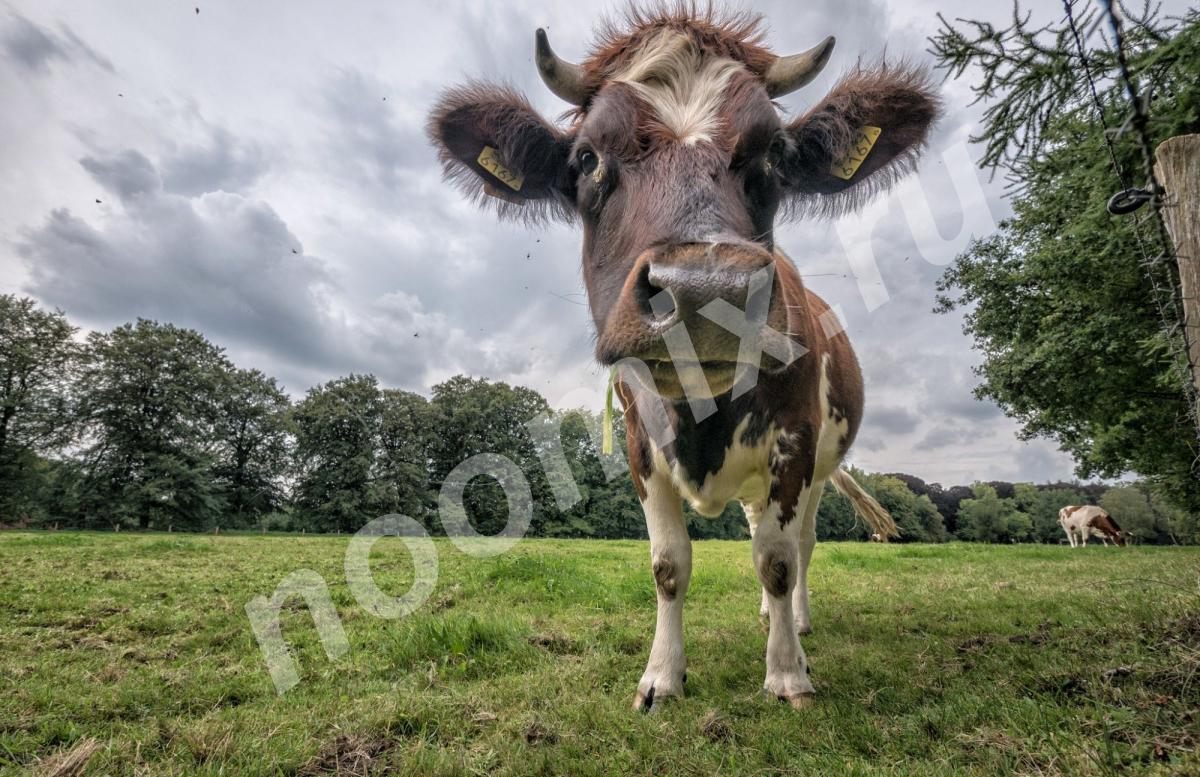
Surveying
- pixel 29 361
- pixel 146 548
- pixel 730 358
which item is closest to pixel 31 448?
pixel 29 361

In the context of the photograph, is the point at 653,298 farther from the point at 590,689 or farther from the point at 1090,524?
the point at 1090,524

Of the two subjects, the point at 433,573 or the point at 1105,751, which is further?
the point at 433,573

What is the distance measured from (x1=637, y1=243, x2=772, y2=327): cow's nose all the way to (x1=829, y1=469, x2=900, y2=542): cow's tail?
14.7 ft

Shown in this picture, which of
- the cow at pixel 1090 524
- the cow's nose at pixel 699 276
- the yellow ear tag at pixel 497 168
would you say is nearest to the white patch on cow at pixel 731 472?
the cow's nose at pixel 699 276

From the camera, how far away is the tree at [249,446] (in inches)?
1325

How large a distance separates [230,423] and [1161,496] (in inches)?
1726

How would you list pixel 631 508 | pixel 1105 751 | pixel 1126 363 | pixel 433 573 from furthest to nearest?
pixel 631 508, pixel 1126 363, pixel 433 573, pixel 1105 751

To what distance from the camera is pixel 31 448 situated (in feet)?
91.4

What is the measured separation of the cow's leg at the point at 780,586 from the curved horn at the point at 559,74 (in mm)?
2534

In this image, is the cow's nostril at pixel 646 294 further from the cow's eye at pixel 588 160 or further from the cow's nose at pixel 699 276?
the cow's eye at pixel 588 160

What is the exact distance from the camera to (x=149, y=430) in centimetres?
2959

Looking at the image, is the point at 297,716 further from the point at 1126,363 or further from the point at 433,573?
the point at 1126,363

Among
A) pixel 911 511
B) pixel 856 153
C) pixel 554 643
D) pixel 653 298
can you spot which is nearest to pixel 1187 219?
pixel 856 153

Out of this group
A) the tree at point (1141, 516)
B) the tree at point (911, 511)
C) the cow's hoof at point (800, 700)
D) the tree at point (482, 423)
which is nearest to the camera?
the cow's hoof at point (800, 700)
